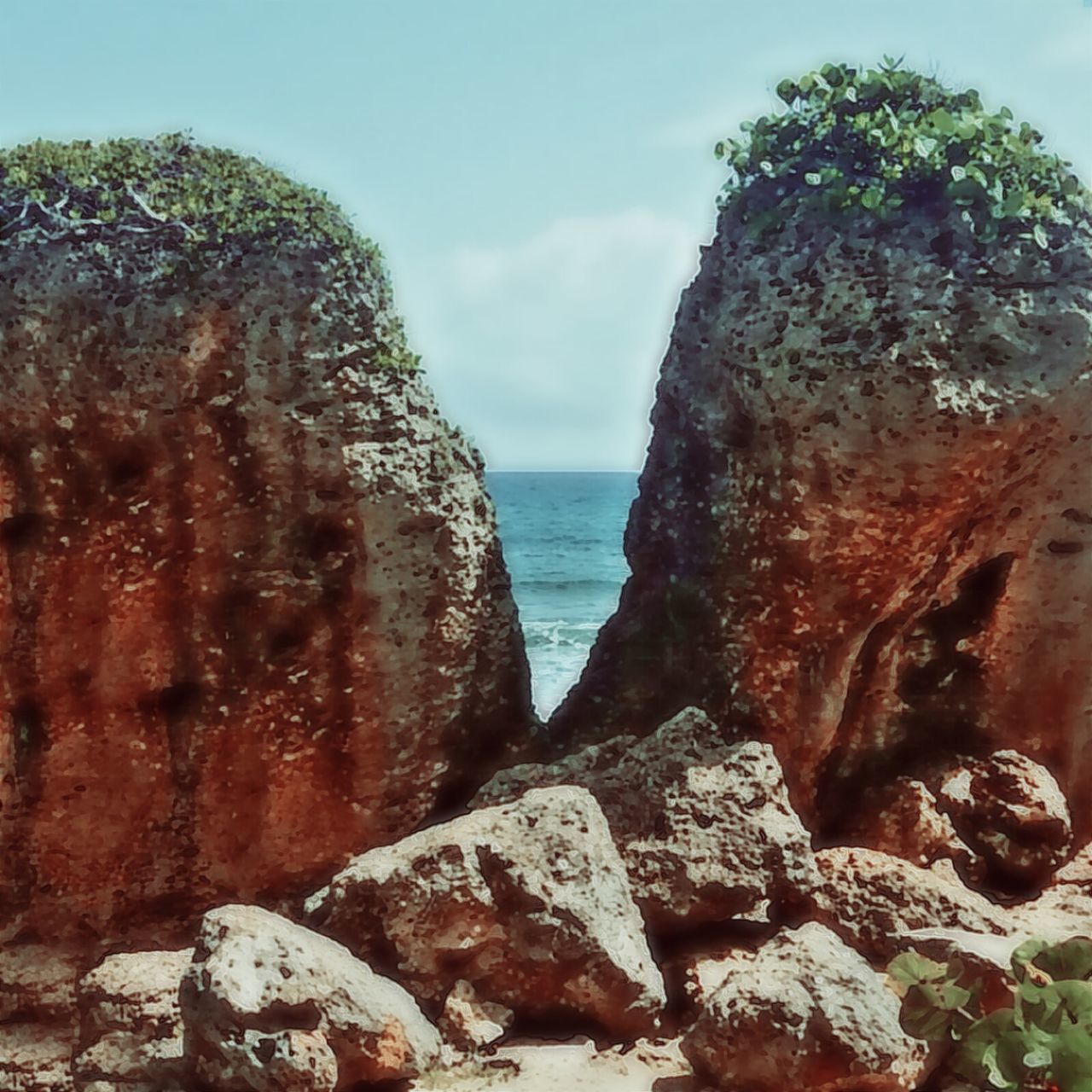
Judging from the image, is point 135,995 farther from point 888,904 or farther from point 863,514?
point 863,514

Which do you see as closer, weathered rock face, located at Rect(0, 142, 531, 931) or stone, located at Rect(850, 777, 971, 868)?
weathered rock face, located at Rect(0, 142, 531, 931)

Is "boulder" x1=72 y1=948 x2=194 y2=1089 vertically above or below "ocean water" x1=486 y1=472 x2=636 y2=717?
below

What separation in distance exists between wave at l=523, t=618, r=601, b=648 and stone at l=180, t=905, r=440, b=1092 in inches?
1020

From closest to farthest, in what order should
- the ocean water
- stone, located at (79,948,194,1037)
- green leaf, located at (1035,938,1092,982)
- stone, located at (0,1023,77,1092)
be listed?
green leaf, located at (1035,938,1092,982) → stone, located at (79,948,194,1037) → stone, located at (0,1023,77,1092) → the ocean water

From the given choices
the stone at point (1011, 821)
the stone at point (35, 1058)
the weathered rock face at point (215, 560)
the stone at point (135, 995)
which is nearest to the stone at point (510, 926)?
the stone at point (135, 995)

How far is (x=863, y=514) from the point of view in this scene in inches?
306

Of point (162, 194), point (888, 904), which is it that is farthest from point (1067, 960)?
point (162, 194)

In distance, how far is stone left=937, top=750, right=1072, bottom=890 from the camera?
8.53m

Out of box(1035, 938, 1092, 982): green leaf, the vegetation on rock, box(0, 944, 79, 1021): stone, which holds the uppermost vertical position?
the vegetation on rock

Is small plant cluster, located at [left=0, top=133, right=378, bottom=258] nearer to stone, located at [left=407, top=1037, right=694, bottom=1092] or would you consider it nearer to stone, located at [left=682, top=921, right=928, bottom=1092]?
stone, located at [left=407, top=1037, right=694, bottom=1092]

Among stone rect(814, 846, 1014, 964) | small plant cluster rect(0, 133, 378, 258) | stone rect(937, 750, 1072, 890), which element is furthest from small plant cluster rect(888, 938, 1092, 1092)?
small plant cluster rect(0, 133, 378, 258)

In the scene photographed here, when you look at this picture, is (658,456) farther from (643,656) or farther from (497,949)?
(497,949)

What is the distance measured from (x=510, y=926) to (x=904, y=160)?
16.4 ft

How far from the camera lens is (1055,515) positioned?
8.44m
